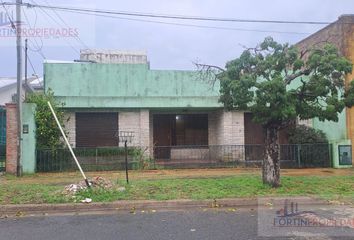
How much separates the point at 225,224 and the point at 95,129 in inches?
512

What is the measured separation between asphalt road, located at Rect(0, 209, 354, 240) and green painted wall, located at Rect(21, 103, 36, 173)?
6.99 metres

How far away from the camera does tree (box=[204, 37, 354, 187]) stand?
10688 millimetres

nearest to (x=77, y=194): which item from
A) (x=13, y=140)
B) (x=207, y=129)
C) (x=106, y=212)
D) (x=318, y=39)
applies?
(x=106, y=212)

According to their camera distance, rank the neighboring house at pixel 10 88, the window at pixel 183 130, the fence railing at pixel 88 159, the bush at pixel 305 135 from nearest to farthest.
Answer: the fence railing at pixel 88 159
the bush at pixel 305 135
the window at pixel 183 130
the neighboring house at pixel 10 88

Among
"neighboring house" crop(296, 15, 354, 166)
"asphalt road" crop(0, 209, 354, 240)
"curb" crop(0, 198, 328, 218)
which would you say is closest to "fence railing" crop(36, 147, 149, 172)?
"curb" crop(0, 198, 328, 218)

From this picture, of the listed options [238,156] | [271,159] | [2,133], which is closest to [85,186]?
[271,159]

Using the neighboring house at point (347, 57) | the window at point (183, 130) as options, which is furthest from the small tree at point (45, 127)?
the neighboring house at point (347, 57)

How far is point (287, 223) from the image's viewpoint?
8.11 metres

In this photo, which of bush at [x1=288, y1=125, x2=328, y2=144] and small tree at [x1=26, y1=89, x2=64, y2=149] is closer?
small tree at [x1=26, y1=89, x2=64, y2=149]

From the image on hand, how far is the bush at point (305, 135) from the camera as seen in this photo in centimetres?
1827

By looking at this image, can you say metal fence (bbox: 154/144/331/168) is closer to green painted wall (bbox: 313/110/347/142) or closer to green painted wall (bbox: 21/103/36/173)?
green painted wall (bbox: 313/110/347/142)

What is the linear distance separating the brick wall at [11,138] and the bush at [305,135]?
1104 centimetres

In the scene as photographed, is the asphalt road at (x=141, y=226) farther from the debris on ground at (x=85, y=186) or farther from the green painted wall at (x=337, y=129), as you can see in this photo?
the green painted wall at (x=337, y=129)

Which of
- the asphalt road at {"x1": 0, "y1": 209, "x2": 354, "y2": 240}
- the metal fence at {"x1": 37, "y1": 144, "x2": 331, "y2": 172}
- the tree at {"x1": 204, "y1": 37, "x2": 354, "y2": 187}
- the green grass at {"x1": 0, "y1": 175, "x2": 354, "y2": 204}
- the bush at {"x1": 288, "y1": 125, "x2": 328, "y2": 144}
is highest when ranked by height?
the tree at {"x1": 204, "y1": 37, "x2": 354, "y2": 187}
